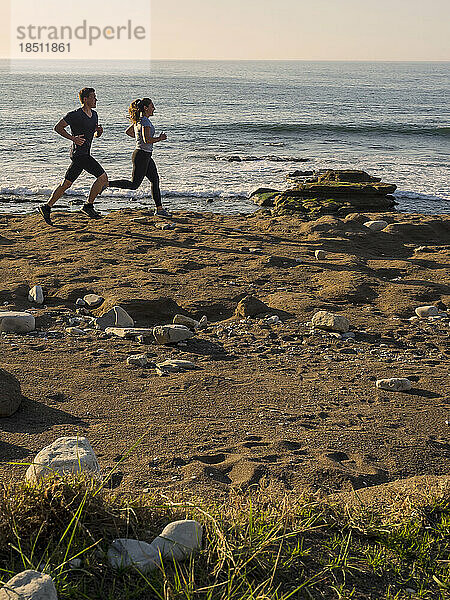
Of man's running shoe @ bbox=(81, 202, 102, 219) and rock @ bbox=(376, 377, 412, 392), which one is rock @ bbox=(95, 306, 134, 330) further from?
man's running shoe @ bbox=(81, 202, 102, 219)

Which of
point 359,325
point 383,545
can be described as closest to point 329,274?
point 359,325

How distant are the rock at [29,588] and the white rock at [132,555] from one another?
29 centimetres

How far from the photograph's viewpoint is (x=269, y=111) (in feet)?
132

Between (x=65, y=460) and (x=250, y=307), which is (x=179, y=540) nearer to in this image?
(x=65, y=460)

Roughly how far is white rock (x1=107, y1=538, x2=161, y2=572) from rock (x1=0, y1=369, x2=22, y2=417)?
5.74ft

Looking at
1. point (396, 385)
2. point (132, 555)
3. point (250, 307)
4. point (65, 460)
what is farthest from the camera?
point (250, 307)

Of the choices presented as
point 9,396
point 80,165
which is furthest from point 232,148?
point 9,396

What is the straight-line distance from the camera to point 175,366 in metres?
4.75

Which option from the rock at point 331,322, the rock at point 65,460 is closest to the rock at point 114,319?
the rock at point 331,322

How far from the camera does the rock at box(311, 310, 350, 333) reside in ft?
18.0

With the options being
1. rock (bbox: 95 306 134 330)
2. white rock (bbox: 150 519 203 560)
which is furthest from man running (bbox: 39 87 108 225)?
white rock (bbox: 150 519 203 560)

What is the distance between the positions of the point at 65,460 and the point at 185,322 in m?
2.81

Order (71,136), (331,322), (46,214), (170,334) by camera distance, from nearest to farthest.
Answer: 1. (170,334)
2. (331,322)
3. (71,136)
4. (46,214)

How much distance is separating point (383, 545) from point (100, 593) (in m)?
1.11
